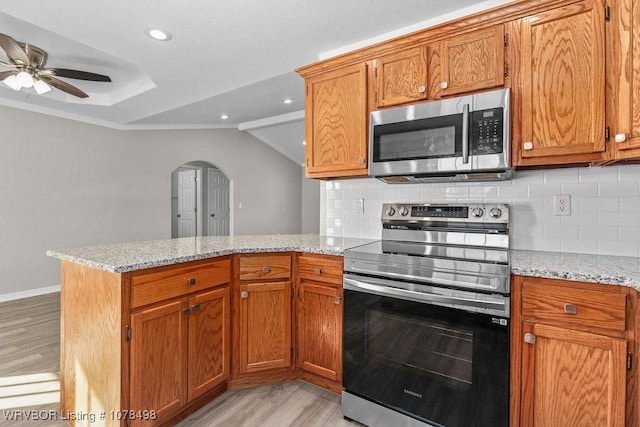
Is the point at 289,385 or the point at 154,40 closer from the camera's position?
the point at 289,385

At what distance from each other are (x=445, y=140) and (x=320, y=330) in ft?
4.47

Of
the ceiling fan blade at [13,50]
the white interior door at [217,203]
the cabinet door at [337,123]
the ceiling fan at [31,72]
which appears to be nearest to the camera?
the cabinet door at [337,123]

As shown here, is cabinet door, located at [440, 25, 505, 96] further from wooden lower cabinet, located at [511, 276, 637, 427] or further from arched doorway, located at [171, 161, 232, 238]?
arched doorway, located at [171, 161, 232, 238]

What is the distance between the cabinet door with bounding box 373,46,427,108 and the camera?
1.96 metres

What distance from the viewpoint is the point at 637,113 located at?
56.1 inches

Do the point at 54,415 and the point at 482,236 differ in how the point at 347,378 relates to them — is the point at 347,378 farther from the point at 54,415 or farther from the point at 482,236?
the point at 54,415

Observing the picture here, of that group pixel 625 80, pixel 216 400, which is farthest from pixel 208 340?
pixel 625 80

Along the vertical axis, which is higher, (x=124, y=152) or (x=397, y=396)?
(x=124, y=152)

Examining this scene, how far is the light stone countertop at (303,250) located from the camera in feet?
4.27

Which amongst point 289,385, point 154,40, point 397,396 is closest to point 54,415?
point 289,385

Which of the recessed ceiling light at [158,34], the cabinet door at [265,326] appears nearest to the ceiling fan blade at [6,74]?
the recessed ceiling light at [158,34]

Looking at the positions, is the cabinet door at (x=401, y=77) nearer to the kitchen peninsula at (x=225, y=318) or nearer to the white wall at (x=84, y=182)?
the kitchen peninsula at (x=225, y=318)

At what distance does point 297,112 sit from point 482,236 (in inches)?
142

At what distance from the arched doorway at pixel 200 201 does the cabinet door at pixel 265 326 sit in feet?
17.0
